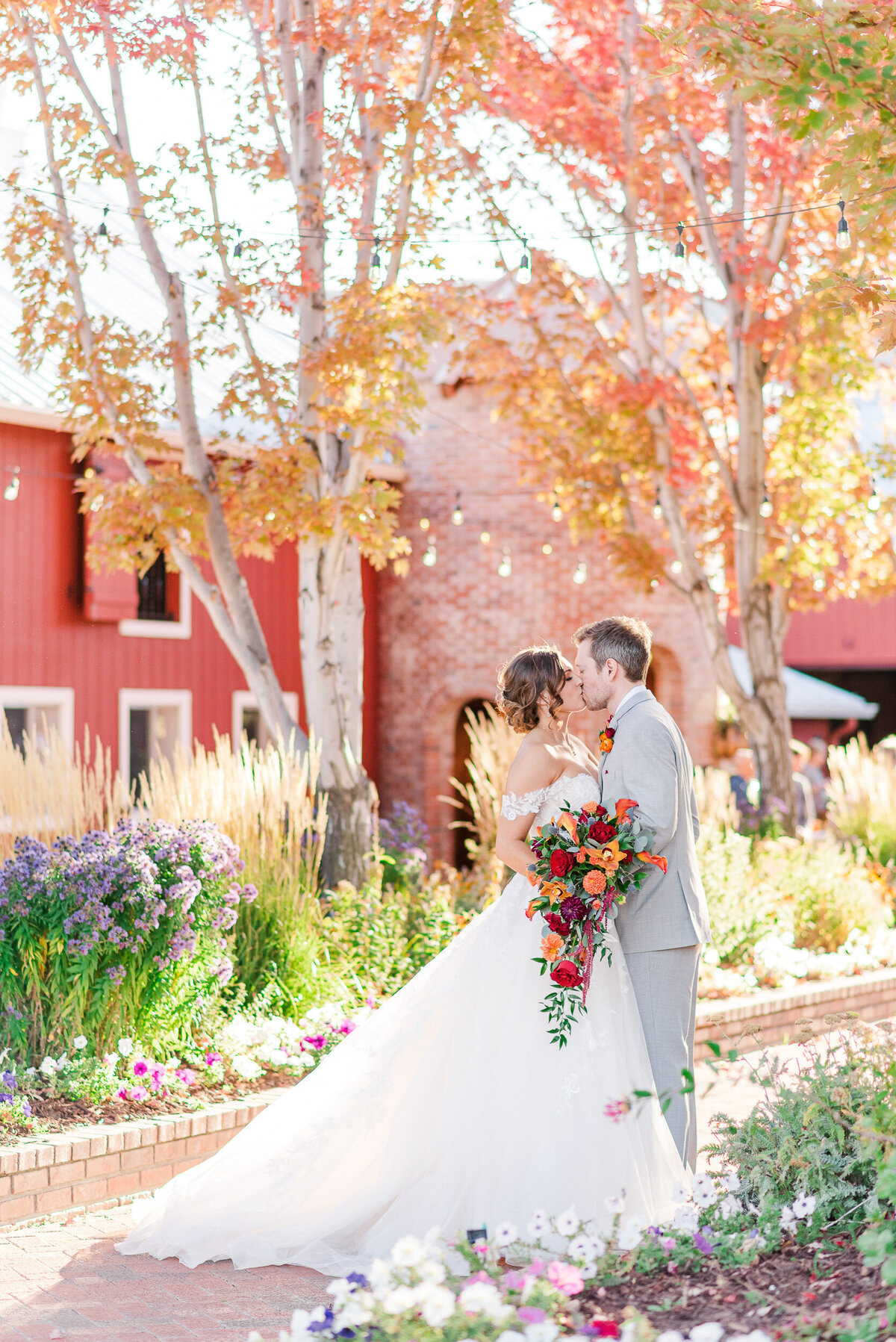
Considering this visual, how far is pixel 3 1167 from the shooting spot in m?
4.83

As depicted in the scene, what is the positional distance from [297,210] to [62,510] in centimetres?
581

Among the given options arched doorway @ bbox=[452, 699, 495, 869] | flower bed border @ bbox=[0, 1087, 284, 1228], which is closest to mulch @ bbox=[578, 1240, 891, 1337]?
flower bed border @ bbox=[0, 1087, 284, 1228]

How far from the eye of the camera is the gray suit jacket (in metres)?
4.24

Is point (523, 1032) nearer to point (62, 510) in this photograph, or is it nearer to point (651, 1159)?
→ point (651, 1159)

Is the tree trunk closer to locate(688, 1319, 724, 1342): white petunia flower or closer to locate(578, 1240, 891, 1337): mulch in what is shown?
locate(578, 1240, 891, 1337): mulch

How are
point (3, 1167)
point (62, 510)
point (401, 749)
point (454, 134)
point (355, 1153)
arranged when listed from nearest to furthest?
1. point (355, 1153)
2. point (3, 1167)
3. point (454, 134)
4. point (62, 510)
5. point (401, 749)

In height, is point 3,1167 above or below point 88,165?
below

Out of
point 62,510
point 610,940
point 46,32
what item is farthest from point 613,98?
point 610,940

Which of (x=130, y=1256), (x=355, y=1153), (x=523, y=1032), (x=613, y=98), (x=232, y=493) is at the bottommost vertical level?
(x=130, y=1256)

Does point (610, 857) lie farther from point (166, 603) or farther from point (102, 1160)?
point (166, 603)

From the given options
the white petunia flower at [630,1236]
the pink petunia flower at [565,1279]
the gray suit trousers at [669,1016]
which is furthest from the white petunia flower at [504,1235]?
the gray suit trousers at [669,1016]

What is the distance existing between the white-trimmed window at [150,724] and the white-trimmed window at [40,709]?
2.15 ft

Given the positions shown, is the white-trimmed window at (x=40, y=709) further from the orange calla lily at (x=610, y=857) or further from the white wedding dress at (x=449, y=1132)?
the orange calla lily at (x=610, y=857)

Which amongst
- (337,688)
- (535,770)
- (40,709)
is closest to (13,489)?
(40,709)
